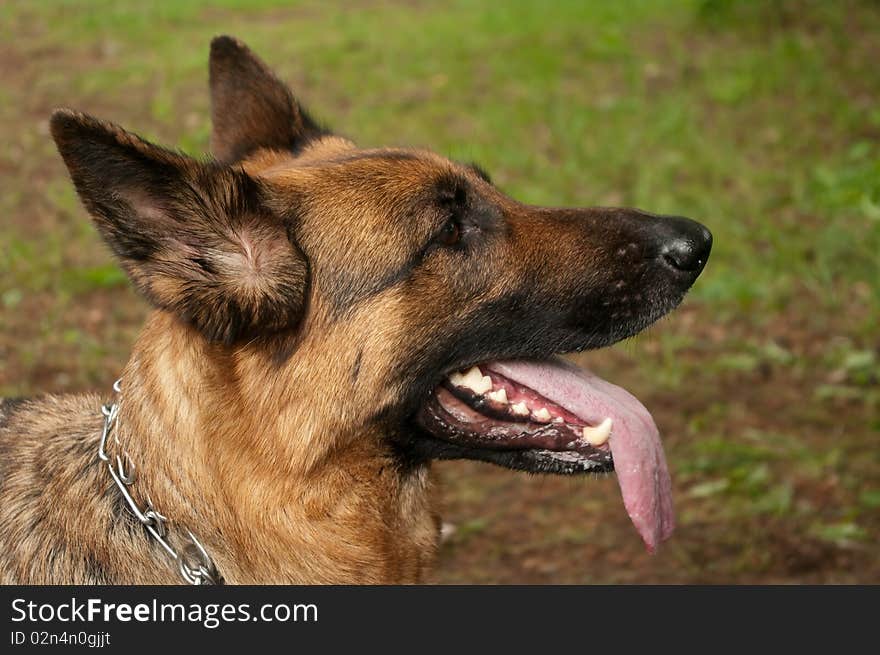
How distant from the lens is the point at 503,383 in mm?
3441

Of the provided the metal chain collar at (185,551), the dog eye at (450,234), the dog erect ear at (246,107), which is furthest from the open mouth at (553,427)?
the dog erect ear at (246,107)

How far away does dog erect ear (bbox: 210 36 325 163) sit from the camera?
386cm

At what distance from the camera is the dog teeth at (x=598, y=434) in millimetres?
3328

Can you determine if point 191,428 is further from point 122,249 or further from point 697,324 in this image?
point 697,324

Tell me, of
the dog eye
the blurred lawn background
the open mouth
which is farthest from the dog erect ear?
the blurred lawn background

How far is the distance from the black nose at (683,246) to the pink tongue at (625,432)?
0.48m

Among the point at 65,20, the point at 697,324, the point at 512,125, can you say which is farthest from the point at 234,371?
the point at 65,20

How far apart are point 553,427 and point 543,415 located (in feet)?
0.20

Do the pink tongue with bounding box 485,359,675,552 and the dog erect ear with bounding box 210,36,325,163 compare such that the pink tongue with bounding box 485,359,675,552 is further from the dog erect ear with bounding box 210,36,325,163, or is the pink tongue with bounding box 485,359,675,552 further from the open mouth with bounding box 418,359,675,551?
the dog erect ear with bounding box 210,36,325,163

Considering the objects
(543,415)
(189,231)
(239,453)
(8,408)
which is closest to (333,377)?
(239,453)

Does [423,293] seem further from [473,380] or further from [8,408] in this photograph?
[8,408]

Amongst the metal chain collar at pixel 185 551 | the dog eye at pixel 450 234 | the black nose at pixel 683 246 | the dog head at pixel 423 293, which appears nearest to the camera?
the dog head at pixel 423 293

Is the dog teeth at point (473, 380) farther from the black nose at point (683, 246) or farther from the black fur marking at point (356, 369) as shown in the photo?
the black nose at point (683, 246)
